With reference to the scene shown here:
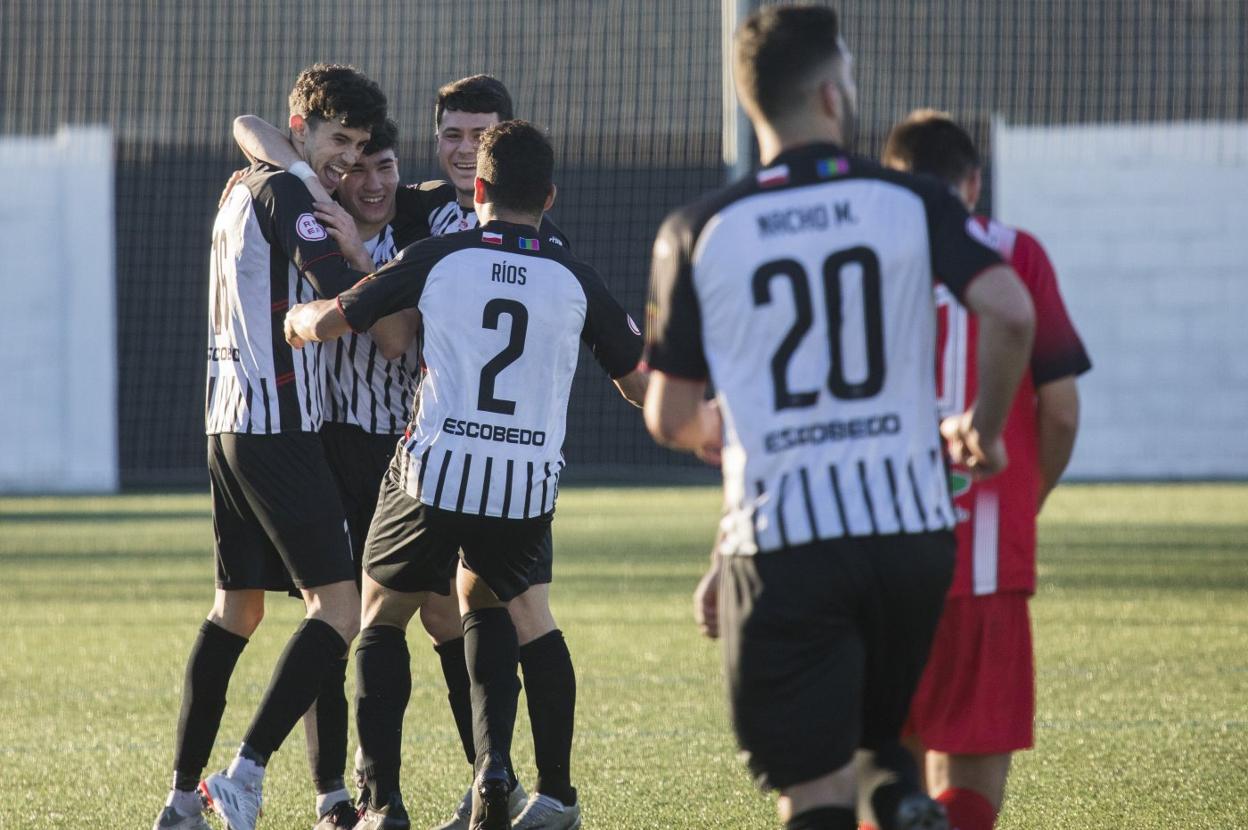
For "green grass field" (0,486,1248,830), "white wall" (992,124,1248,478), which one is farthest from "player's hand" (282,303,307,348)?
"white wall" (992,124,1248,478)

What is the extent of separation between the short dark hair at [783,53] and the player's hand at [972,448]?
603 millimetres

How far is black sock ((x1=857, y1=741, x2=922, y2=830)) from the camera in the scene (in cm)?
271

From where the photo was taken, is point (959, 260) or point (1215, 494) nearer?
point (959, 260)

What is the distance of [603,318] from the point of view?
12.9 ft

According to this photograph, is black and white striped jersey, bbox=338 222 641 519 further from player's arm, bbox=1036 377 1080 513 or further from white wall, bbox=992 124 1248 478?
white wall, bbox=992 124 1248 478

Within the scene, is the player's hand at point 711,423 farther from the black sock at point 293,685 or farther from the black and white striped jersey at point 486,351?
the black sock at point 293,685

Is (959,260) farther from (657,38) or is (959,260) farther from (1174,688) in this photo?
(657,38)

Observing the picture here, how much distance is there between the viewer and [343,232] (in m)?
4.07

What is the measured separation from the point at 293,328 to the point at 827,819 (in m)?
1.84

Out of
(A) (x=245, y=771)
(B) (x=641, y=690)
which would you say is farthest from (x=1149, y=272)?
Result: (A) (x=245, y=771)

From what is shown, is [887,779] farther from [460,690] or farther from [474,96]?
[474,96]

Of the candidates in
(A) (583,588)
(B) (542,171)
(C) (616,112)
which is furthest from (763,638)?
(C) (616,112)

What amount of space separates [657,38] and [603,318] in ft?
53.7

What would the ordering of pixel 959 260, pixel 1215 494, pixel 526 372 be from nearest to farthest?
pixel 959 260
pixel 526 372
pixel 1215 494
